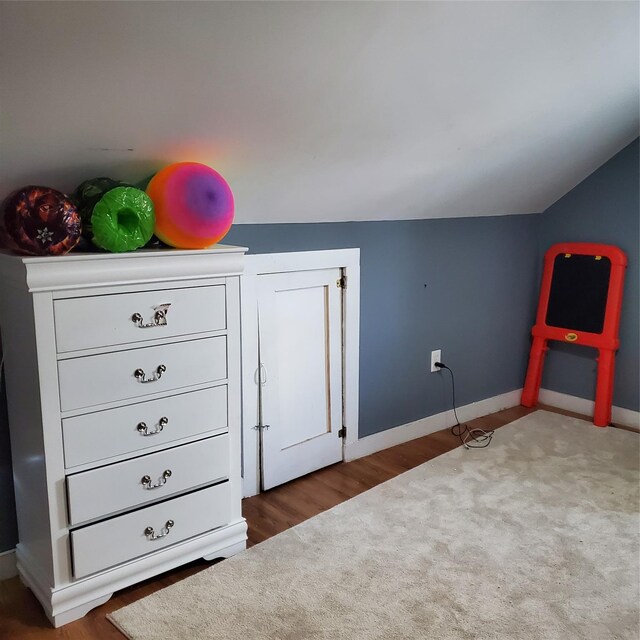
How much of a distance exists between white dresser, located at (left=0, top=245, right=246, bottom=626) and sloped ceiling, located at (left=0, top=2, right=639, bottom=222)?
34 centimetres

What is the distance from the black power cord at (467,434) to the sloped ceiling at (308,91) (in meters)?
1.10

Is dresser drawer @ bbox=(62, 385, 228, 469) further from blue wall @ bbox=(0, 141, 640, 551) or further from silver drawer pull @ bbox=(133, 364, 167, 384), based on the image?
blue wall @ bbox=(0, 141, 640, 551)

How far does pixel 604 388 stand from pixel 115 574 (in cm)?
271

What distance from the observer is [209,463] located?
7.04 ft

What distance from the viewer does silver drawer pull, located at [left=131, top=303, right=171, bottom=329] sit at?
1.91 metres

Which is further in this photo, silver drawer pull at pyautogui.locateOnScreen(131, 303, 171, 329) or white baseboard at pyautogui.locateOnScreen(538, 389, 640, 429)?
white baseboard at pyautogui.locateOnScreen(538, 389, 640, 429)

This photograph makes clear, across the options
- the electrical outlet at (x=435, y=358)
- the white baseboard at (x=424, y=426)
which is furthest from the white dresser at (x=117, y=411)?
the electrical outlet at (x=435, y=358)

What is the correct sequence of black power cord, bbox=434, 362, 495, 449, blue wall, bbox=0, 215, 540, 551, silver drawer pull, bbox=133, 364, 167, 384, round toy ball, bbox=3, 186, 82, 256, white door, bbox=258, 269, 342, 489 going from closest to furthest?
round toy ball, bbox=3, 186, 82, 256 → silver drawer pull, bbox=133, 364, 167, 384 → white door, bbox=258, 269, 342, 489 → blue wall, bbox=0, 215, 540, 551 → black power cord, bbox=434, 362, 495, 449

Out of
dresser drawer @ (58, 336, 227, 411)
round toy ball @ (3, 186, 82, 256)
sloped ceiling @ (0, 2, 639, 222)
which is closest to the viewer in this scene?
sloped ceiling @ (0, 2, 639, 222)

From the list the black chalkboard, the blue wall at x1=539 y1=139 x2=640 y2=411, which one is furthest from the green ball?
the blue wall at x1=539 y1=139 x2=640 y2=411

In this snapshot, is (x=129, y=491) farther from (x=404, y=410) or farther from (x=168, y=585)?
(x=404, y=410)

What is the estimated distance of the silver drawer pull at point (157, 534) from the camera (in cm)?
202

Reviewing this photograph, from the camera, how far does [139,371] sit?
6.35 ft

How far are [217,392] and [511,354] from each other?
228 centimetres
